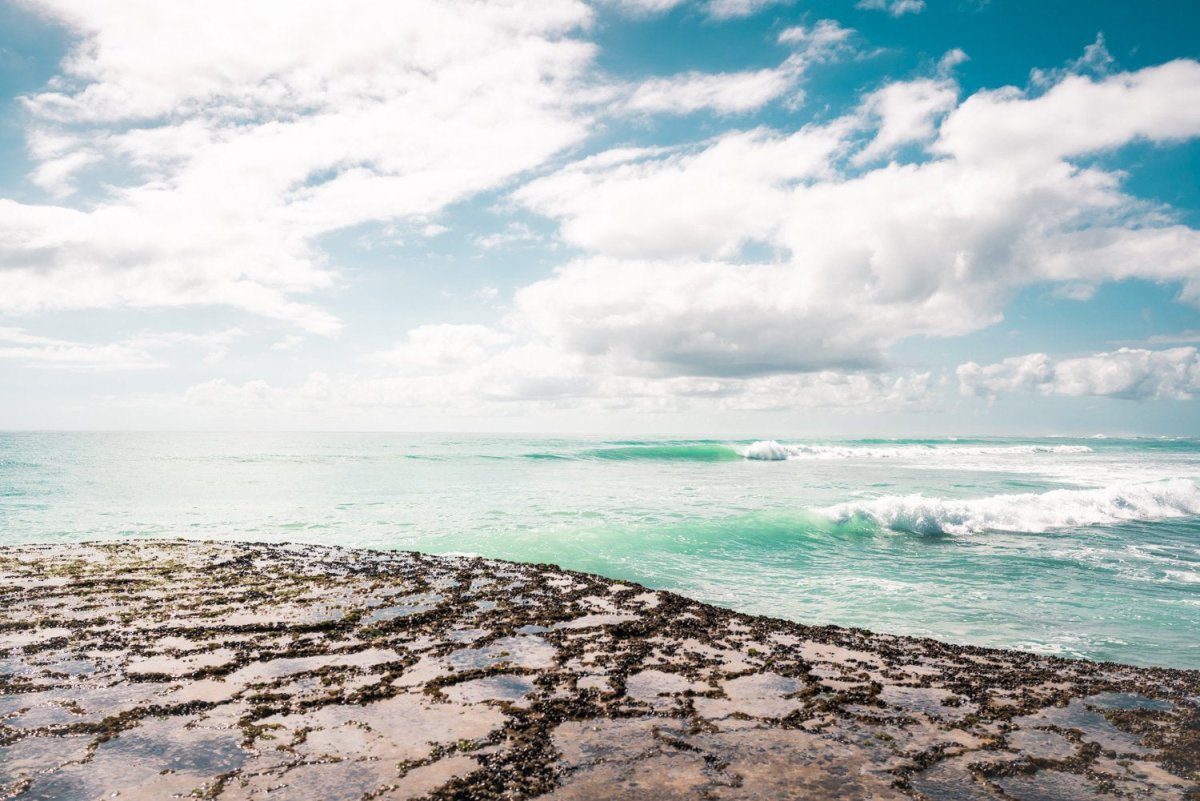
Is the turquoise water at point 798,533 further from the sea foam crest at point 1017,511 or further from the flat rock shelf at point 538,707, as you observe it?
the flat rock shelf at point 538,707

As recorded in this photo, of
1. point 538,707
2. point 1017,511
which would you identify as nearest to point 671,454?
point 1017,511

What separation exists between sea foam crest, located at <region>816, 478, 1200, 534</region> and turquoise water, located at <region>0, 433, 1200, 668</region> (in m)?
0.10

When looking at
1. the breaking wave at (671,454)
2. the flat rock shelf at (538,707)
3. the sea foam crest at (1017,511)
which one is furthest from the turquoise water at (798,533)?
the breaking wave at (671,454)

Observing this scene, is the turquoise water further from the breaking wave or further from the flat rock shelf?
the breaking wave

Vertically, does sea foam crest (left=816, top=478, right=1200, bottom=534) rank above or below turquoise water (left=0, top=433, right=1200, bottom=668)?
above

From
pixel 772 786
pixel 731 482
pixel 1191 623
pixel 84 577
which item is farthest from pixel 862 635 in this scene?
pixel 731 482

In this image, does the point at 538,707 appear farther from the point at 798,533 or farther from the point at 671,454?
the point at 671,454

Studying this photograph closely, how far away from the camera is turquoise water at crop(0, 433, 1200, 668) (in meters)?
13.6

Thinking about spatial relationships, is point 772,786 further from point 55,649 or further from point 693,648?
point 55,649

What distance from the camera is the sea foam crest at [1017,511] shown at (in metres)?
25.4

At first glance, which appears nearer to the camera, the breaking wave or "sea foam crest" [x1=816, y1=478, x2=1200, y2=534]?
"sea foam crest" [x1=816, y1=478, x2=1200, y2=534]

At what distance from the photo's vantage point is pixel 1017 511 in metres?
27.2

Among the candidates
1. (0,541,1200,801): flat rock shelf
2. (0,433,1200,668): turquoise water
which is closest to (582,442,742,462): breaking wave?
(0,433,1200,668): turquoise water

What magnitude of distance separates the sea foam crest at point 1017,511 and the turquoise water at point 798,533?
0.33ft
